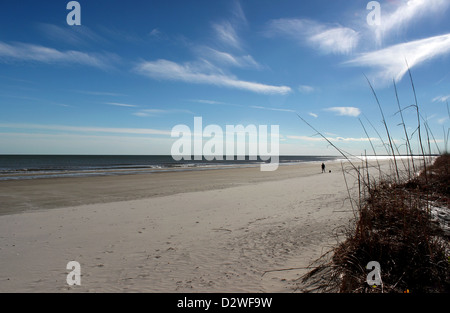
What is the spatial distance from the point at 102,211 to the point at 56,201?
4374 mm

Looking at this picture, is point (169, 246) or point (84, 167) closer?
point (169, 246)

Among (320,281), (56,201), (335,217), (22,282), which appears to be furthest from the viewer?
(56,201)

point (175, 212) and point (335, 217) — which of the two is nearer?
point (335, 217)

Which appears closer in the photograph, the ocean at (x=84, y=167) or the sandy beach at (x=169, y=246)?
the sandy beach at (x=169, y=246)

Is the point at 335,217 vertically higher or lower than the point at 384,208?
lower

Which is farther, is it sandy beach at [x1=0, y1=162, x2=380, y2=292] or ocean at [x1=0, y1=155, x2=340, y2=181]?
ocean at [x1=0, y1=155, x2=340, y2=181]

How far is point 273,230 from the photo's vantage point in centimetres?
595

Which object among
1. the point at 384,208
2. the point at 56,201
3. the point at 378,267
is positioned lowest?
the point at 56,201

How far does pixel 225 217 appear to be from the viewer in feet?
24.4

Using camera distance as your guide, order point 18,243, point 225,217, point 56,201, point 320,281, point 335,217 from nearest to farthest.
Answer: point 320,281 → point 18,243 → point 335,217 → point 225,217 → point 56,201

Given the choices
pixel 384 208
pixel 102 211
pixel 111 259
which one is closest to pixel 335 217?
pixel 384 208

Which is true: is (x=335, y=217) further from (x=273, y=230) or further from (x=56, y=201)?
(x=56, y=201)
